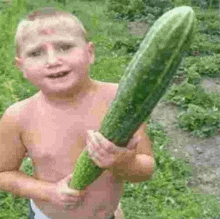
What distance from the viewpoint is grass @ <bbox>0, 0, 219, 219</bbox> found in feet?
13.4

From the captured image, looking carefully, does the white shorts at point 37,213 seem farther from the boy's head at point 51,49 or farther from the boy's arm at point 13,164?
the boy's head at point 51,49

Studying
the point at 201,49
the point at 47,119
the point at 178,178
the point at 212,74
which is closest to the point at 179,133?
the point at 178,178

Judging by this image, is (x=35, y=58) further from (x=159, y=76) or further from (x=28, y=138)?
(x=159, y=76)

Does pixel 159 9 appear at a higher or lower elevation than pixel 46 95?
lower

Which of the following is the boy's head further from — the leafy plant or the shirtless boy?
the leafy plant

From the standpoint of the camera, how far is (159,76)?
149cm

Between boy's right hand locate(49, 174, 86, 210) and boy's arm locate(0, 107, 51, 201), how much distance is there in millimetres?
79

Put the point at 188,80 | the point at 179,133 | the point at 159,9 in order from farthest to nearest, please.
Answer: the point at 159,9 → the point at 188,80 → the point at 179,133

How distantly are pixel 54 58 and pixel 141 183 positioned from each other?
2.63 metres

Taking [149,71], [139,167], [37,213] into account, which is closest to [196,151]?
[37,213]

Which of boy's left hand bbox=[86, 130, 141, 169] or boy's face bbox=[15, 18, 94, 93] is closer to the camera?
boy's left hand bbox=[86, 130, 141, 169]

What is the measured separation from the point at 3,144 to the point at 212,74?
198 inches

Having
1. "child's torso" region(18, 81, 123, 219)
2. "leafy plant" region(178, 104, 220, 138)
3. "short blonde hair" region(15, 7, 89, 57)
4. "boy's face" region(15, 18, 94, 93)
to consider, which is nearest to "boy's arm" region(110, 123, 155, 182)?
"child's torso" region(18, 81, 123, 219)

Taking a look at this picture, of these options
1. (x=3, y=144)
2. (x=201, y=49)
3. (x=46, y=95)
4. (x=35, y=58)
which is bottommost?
(x=201, y=49)
